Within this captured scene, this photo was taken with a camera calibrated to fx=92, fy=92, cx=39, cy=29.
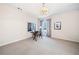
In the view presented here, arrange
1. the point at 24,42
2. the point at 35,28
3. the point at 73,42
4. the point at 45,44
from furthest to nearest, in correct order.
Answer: the point at 73,42, the point at 45,44, the point at 24,42, the point at 35,28

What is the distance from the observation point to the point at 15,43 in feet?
13.2

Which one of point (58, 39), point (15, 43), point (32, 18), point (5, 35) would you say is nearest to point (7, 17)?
point (5, 35)

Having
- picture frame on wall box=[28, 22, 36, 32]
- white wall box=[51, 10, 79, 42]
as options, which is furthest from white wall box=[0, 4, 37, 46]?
white wall box=[51, 10, 79, 42]

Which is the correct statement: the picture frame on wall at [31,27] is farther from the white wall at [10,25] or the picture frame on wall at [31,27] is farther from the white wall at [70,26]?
the white wall at [70,26]

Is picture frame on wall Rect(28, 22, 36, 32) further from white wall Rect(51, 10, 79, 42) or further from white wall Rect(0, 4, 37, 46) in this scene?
white wall Rect(51, 10, 79, 42)

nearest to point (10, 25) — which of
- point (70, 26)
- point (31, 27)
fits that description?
point (31, 27)

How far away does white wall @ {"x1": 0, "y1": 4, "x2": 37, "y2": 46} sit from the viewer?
4.06 metres

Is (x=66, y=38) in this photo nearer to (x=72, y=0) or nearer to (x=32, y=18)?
(x=32, y=18)

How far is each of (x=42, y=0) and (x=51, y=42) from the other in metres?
2.84

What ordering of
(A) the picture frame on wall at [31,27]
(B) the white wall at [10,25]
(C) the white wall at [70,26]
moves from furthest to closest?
(C) the white wall at [70,26] → (B) the white wall at [10,25] → (A) the picture frame on wall at [31,27]

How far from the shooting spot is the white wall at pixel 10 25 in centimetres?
406

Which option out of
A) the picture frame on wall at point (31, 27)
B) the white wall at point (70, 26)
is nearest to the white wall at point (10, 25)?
the picture frame on wall at point (31, 27)

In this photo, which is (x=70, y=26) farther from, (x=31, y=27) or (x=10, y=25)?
(x=10, y=25)

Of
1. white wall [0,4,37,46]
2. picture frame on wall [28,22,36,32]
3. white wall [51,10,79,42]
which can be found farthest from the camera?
white wall [51,10,79,42]
